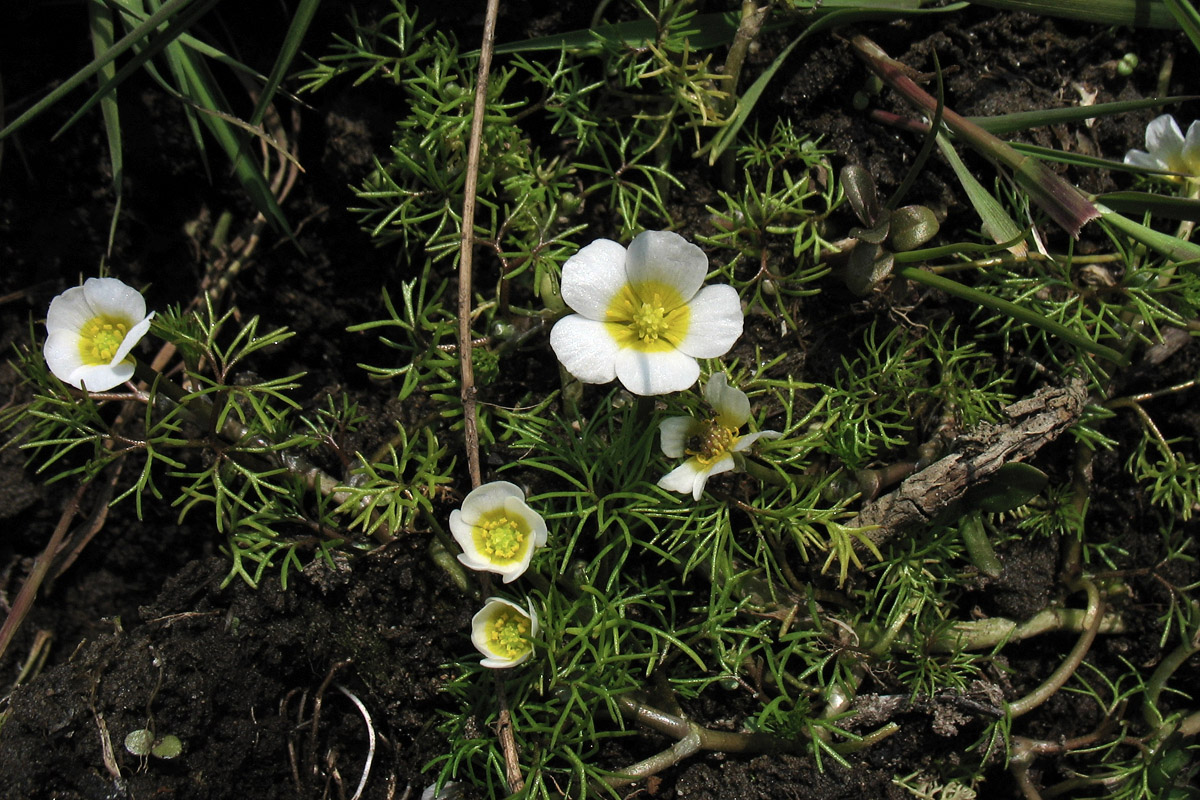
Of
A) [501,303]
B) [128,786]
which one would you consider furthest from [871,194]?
[128,786]

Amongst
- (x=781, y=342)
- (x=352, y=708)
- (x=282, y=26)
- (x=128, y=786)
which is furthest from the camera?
(x=282, y=26)

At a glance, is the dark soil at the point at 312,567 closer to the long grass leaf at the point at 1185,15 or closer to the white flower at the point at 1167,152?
the white flower at the point at 1167,152

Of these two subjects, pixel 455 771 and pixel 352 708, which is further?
pixel 352 708

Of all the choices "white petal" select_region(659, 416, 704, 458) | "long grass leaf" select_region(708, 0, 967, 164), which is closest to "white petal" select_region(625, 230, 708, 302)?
"white petal" select_region(659, 416, 704, 458)

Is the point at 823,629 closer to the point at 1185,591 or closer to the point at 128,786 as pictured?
the point at 1185,591

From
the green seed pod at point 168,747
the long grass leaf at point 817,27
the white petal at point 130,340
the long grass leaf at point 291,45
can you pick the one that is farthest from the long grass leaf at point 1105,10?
the green seed pod at point 168,747

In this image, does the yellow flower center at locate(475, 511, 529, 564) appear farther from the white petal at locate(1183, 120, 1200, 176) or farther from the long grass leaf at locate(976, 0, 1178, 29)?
the white petal at locate(1183, 120, 1200, 176)
